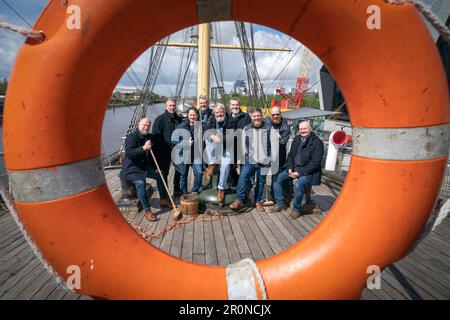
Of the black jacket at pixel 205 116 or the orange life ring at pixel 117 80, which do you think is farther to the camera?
the black jacket at pixel 205 116

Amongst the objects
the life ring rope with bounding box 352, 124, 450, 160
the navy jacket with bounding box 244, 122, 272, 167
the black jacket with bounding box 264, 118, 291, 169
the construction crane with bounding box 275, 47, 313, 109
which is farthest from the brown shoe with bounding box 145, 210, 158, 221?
the construction crane with bounding box 275, 47, 313, 109

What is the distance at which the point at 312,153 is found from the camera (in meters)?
3.29

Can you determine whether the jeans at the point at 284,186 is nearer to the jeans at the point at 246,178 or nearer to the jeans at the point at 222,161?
the jeans at the point at 246,178

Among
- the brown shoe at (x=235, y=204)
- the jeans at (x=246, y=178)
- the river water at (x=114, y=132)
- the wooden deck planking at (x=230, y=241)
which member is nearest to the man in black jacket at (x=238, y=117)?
the jeans at (x=246, y=178)

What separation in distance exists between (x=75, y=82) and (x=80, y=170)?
17.4 inches

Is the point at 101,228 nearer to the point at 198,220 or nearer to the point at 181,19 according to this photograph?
the point at 181,19

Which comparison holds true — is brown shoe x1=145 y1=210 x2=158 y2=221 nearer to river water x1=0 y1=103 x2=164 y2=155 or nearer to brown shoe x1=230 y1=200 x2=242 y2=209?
brown shoe x1=230 y1=200 x2=242 y2=209

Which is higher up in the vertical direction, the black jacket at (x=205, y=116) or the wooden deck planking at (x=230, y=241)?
the black jacket at (x=205, y=116)

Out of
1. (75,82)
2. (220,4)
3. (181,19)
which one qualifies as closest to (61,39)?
(75,82)

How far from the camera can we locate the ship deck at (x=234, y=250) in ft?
6.68

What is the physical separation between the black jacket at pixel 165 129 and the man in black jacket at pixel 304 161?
1700mm

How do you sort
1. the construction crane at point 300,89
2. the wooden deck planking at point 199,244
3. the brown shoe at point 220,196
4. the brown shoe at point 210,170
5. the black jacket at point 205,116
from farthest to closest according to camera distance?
1. the construction crane at point 300,89
2. the black jacket at point 205,116
3. the brown shoe at point 210,170
4. the brown shoe at point 220,196
5. the wooden deck planking at point 199,244

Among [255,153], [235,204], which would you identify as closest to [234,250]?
[235,204]

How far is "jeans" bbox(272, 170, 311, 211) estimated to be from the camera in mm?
3285
